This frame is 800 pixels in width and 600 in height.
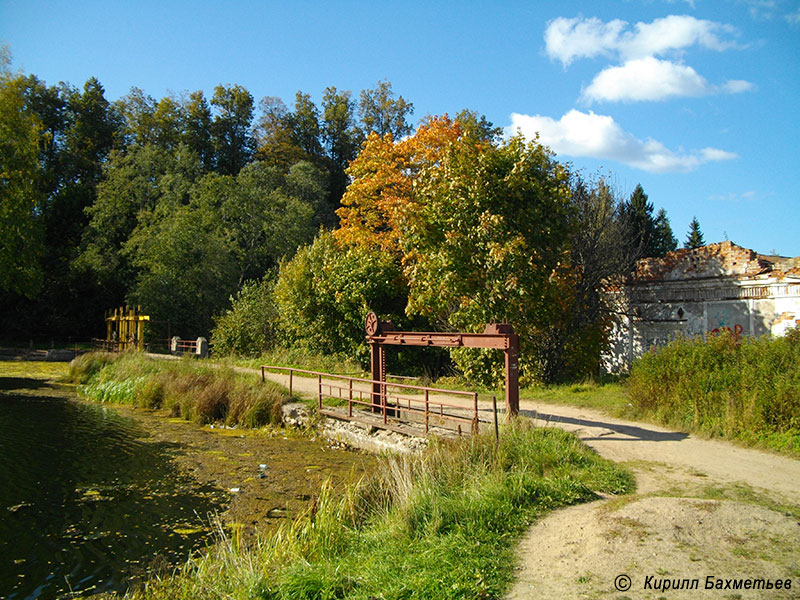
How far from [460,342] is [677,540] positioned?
20.9ft

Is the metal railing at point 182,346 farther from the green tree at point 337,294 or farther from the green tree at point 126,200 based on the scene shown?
the green tree at point 126,200

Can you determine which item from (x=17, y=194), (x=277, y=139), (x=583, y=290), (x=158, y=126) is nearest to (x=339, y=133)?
(x=277, y=139)

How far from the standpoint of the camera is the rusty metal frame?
1062 centimetres

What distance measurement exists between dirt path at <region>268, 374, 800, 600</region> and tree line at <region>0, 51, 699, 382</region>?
27.1 ft

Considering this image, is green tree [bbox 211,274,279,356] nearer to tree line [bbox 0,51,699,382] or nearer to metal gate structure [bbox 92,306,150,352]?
tree line [bbox 0,51,699,382]

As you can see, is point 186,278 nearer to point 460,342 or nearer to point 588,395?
point 588,395

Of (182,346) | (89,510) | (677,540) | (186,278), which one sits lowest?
(89,510)

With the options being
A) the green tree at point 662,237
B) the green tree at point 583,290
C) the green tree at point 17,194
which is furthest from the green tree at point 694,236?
the green tree at point 17,194

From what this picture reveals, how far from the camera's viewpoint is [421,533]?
602 centimetres

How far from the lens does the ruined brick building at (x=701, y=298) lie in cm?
1579

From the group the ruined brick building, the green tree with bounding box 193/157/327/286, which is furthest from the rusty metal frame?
the green tree with bounding box 193/157/327/286

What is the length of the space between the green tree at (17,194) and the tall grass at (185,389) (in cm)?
1681

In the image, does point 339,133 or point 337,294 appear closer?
A: point 337,294

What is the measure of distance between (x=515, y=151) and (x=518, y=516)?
12309mm
